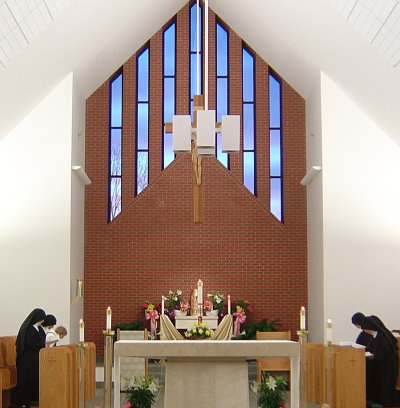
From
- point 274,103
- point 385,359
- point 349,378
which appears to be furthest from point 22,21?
point 274,103

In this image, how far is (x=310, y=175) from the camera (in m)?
14.4

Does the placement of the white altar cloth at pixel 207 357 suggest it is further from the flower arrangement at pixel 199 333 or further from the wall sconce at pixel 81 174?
the wall sconce at pixel 81 174

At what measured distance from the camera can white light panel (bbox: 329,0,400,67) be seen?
9422mm

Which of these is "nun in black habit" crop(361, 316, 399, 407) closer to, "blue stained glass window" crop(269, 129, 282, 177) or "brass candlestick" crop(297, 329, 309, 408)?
"brass candlestick" crop(297, 329, 309, 408)

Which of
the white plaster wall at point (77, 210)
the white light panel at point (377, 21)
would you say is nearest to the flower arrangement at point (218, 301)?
the white plaster wall at point (77, 210)

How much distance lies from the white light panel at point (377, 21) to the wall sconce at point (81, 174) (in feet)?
17.2

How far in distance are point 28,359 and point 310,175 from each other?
251 inches

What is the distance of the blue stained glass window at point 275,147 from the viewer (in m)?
16.3

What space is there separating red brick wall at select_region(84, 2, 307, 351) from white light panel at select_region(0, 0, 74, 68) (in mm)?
5653

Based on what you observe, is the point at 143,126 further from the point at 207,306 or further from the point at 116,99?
the point at 207,306

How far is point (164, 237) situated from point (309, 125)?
368 centimetres

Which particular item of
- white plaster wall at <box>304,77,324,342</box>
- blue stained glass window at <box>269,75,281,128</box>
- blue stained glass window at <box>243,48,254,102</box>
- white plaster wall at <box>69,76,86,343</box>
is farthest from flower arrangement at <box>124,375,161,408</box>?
blue stained glass window at <box>243,48,254,102</box>

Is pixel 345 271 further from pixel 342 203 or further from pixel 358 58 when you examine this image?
pixel 358 58

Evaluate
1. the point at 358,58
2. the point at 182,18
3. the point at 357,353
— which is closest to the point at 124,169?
the point at 182,18
